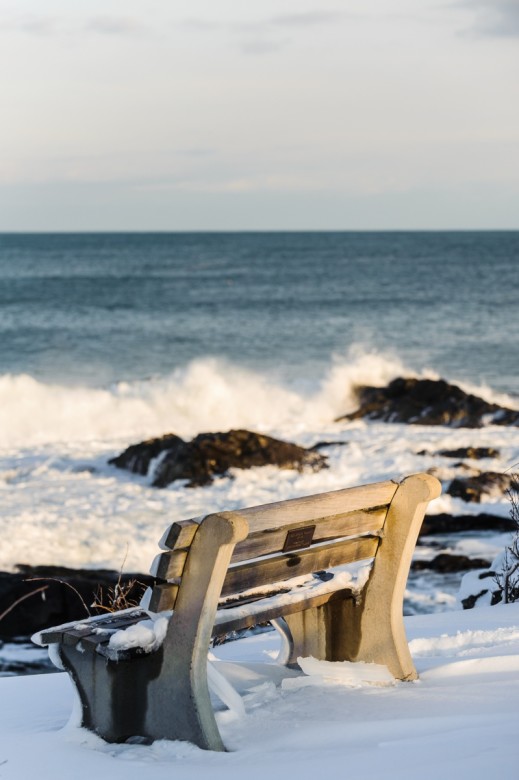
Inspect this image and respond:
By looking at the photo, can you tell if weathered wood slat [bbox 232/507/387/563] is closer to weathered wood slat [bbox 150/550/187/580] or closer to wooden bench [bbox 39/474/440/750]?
wooden bench [bbox 39/474/440/750]

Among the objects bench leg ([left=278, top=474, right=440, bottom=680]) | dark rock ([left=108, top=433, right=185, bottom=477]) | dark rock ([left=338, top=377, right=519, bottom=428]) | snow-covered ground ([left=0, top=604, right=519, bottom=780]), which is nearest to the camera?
snow-covered ground ([left=0, top=604, right=519, bottom=780])

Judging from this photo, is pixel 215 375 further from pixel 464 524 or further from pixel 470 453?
pixel 464 524

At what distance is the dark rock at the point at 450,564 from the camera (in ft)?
36.4

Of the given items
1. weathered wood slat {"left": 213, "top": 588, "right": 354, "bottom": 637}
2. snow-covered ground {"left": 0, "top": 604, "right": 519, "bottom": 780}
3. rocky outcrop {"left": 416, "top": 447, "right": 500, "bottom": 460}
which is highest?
weathered wood slat {"left": 213, "top": 588, "right": 354, "bottom": 637}

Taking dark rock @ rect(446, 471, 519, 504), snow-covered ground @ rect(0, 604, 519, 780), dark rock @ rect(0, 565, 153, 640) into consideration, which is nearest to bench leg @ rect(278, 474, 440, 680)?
snow-covered ground @ rect(0, 604, 519, 780)

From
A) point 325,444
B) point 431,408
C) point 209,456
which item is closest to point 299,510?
point 209,456

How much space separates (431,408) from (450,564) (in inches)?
405

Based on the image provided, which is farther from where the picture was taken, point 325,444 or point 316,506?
point 325,444

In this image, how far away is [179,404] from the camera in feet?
79.4

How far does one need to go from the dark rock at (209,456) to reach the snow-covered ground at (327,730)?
10011 mm

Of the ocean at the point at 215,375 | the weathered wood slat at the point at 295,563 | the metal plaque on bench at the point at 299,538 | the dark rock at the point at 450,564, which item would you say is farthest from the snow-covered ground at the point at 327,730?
the dark rock at the point at 450,564

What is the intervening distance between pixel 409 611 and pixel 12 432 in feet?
43.8

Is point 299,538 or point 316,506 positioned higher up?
point 316,506

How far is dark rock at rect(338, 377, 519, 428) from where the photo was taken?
66.9ft
